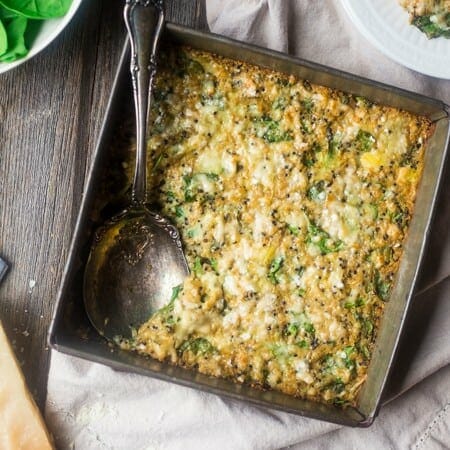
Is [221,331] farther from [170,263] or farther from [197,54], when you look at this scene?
[197,54]

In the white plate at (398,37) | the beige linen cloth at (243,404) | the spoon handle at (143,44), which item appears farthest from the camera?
the beige linen cloth at (243,404)

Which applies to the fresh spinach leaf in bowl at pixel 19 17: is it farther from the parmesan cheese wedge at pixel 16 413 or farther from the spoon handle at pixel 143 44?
the parmesan cheese wedge at pixel 16 413

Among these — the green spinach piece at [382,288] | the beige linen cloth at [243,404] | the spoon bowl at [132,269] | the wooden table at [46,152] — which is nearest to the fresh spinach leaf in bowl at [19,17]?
the wooden table at [46,152]

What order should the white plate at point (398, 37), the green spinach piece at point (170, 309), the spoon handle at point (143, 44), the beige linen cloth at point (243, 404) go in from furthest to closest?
the beige linen cloth at point (243, 404), the white plate at point (398, 37), the green spinach piece at point (170, 309), the spoon handle at point (143, 44)

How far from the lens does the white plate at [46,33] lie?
2.34 metres

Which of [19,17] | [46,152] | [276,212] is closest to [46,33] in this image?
[19,17]

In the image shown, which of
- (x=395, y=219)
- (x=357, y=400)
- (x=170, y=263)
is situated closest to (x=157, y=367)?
(x=170, y=263)

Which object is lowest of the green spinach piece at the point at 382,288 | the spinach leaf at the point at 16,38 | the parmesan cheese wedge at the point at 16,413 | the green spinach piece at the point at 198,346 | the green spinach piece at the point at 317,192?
the parmesan cheese wedge at the point at 16,413

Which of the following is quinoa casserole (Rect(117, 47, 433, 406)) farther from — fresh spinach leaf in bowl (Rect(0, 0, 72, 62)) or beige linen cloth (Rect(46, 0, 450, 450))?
fresh spinach leaf in bowl (Rect(0, 0, 72, 62))

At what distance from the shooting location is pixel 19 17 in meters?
2.34

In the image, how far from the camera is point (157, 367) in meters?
2.22

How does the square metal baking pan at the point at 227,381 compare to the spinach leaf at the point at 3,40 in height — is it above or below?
below

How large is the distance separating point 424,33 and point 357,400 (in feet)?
3.91

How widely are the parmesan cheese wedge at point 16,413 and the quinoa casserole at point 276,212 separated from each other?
480 millimetres
